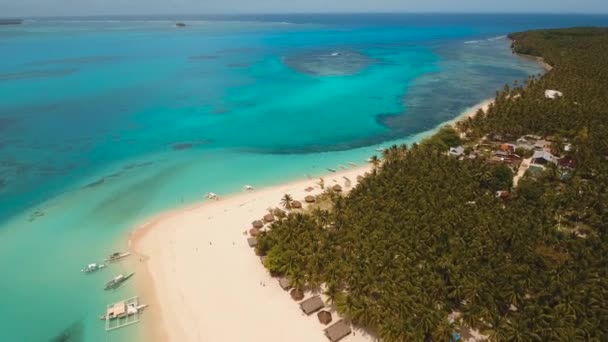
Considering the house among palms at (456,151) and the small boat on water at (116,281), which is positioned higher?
the house among palms at (456,151)

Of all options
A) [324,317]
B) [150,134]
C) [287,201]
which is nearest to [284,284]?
[324,317]

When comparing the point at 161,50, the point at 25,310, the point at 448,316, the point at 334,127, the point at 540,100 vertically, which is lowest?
the point at 25,310

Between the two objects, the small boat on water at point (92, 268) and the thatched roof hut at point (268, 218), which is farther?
the thatched roof hut at point (268, 218)

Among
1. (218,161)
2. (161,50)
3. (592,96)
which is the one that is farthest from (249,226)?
(161,50)

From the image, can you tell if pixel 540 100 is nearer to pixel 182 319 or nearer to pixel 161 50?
pixel 182 319

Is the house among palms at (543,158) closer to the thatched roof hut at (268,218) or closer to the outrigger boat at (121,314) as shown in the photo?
the thatched roof hut at (268,218)

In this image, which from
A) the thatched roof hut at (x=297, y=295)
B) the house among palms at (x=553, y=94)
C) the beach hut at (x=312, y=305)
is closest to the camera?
the beach hut at (x=312, y=305)

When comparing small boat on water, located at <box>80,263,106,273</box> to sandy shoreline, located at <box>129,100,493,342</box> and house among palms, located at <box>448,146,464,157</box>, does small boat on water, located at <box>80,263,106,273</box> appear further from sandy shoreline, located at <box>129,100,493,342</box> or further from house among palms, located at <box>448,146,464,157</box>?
house among palms, located at <box>448,146,464,157</box>

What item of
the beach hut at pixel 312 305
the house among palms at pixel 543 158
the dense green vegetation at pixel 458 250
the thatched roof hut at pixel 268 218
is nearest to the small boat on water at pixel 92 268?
the dense green vegetation at pixel 458 250
